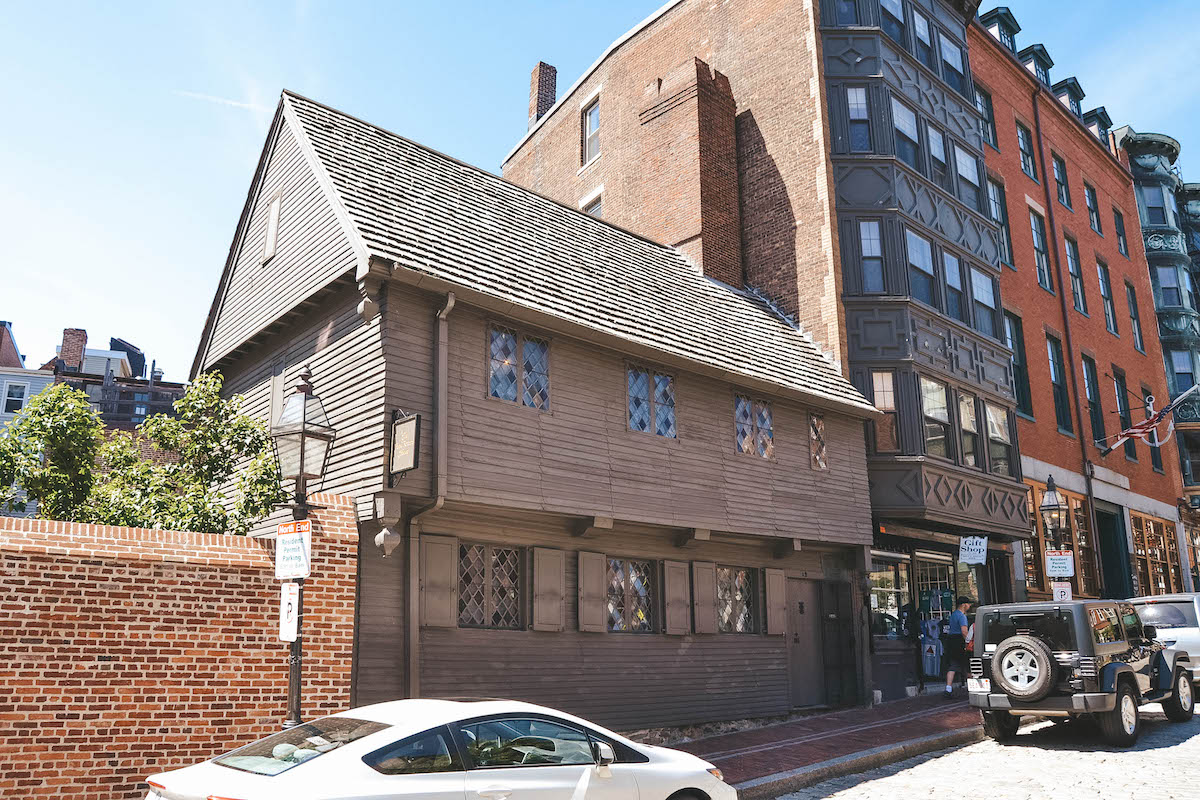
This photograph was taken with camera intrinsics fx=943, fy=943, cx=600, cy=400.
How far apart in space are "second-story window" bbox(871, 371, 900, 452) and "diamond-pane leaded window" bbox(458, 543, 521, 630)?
29.7ft

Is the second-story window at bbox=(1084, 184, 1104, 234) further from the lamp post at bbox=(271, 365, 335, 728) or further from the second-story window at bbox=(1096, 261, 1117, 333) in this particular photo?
the lamp post at bbox=(271, 365, 335, 728)

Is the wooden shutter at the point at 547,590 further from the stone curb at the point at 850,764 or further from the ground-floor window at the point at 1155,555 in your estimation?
the ground-floor window at the point at 1155,555

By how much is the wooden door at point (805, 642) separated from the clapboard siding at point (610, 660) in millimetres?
494

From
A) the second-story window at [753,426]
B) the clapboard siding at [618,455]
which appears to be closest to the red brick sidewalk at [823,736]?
the clapboard siding at [618,455]

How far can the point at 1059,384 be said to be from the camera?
27250 millimetres

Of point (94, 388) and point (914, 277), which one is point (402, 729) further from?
point (94, 388)

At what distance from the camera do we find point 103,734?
28.2 ft

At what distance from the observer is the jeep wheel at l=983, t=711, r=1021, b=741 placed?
13086mm

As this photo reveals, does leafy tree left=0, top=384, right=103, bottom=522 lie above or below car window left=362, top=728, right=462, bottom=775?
above

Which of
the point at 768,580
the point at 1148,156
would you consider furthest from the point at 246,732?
the point at 1148,156

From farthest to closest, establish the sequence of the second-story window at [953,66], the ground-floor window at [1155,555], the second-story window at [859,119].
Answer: the ground-floor window at [1155,555] → the second-story window at [953,66] → the second-story window at [859,119]

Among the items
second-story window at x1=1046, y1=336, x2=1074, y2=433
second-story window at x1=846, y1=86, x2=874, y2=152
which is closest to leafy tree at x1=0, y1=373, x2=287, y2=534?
second-story window at x1=846, y1=86, x2=874, y2=152

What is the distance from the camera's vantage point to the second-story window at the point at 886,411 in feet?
61.8

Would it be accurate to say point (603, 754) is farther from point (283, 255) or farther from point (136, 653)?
point (283, 255)
